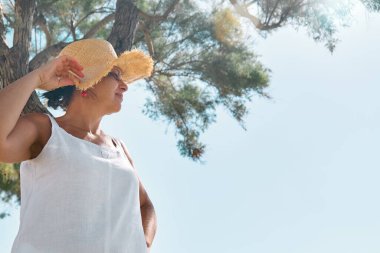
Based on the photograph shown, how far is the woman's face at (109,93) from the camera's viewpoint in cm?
149

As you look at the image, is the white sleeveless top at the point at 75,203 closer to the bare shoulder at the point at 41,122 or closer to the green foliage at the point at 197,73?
the bare shoulder at the point at 41,122

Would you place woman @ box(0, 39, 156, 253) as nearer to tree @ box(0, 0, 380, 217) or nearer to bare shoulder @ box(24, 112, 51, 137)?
bare shoulder @ box(24, 112, 51, 137)

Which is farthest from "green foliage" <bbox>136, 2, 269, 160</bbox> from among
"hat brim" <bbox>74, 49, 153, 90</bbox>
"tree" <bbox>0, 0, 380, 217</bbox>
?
"hat brim" <bbox>74, 49, 153, 90</bbox>

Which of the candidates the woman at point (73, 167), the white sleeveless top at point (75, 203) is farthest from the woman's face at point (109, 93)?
the white sleeveless top at point (75, 203)

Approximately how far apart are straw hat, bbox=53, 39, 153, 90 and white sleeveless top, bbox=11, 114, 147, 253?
0.48 ft

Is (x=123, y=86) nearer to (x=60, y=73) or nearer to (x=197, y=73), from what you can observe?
(x=60, y=73)

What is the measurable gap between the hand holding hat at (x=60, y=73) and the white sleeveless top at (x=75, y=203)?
8cm

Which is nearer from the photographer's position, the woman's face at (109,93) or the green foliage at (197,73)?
the woman's face at (109,93)

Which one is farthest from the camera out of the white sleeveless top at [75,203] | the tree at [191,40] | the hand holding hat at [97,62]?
the tree at [191,40]

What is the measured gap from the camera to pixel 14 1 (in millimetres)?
3398

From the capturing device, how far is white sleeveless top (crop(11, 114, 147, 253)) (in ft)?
4.18

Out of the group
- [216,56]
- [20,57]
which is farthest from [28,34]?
[216,56]

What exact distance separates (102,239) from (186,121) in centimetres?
327

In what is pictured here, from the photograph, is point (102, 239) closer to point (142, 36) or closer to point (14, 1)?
point (14, 1)
